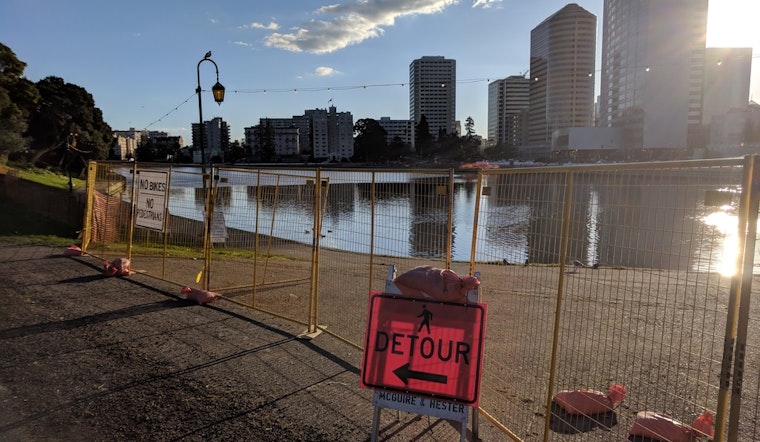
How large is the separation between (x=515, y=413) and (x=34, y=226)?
57.4ft

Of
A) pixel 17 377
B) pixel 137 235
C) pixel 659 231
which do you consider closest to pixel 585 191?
pixel 659 231

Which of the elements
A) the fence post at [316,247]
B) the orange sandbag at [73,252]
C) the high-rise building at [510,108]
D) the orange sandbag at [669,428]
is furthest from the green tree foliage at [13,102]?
the high-rise building at [510,108]

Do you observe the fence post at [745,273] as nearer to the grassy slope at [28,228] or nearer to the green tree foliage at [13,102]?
the grassy slope at [28,228]

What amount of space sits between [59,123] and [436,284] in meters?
52.7

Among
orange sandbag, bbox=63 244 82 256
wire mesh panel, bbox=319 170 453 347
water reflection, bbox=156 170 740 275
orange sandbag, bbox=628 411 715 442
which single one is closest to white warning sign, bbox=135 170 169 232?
water reflection, bbox=156 170 740 275

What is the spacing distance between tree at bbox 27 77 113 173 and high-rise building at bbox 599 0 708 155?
7554 centimetres

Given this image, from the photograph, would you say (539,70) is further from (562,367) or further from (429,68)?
(562,367)

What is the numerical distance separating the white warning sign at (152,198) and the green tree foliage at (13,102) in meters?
23.8

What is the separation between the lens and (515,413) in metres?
4.42

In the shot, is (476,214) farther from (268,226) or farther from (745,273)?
(268,226)

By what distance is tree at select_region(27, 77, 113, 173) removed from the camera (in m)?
45.7

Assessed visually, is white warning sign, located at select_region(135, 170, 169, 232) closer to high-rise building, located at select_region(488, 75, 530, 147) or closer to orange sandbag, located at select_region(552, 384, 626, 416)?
orange sandbag, located at select_region(552, 384, 626, 416)

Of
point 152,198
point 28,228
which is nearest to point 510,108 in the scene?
point 28,228

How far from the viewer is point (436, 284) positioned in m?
3.78
